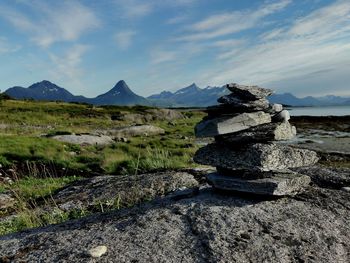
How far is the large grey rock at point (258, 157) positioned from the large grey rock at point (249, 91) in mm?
1104

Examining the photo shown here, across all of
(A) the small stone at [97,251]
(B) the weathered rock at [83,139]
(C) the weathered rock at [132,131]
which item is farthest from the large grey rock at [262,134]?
(C) the weathered rock at [132,131]

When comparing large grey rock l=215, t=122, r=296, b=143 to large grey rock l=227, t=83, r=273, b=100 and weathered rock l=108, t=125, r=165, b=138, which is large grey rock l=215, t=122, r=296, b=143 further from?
weathered rock l=108, t=125, r=165, b=138

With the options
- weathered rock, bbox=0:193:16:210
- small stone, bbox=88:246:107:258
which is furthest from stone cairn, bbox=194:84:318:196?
weathered rock, bbox=0:193:16:210

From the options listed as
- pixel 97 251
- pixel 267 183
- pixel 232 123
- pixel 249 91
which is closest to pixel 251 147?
pixel 232 123

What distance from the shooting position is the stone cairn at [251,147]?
30.7 ft

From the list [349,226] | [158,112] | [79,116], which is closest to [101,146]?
[349,226]

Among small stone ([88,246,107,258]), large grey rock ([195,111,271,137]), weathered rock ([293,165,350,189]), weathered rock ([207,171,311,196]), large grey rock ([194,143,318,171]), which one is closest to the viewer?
small stone ([88,246,107,258])

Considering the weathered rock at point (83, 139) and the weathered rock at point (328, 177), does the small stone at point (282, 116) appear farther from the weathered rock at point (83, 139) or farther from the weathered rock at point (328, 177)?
the weathered rock at point (83, 139)

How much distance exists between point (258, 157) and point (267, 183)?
22.7 inches

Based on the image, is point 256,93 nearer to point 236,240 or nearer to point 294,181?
point 294,181

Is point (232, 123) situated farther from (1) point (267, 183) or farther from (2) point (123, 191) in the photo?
(2) point (123, 191)

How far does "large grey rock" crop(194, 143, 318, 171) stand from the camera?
9.34 meters

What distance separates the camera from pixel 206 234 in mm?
7887

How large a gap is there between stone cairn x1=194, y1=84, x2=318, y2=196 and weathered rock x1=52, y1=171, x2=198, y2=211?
291 cm
